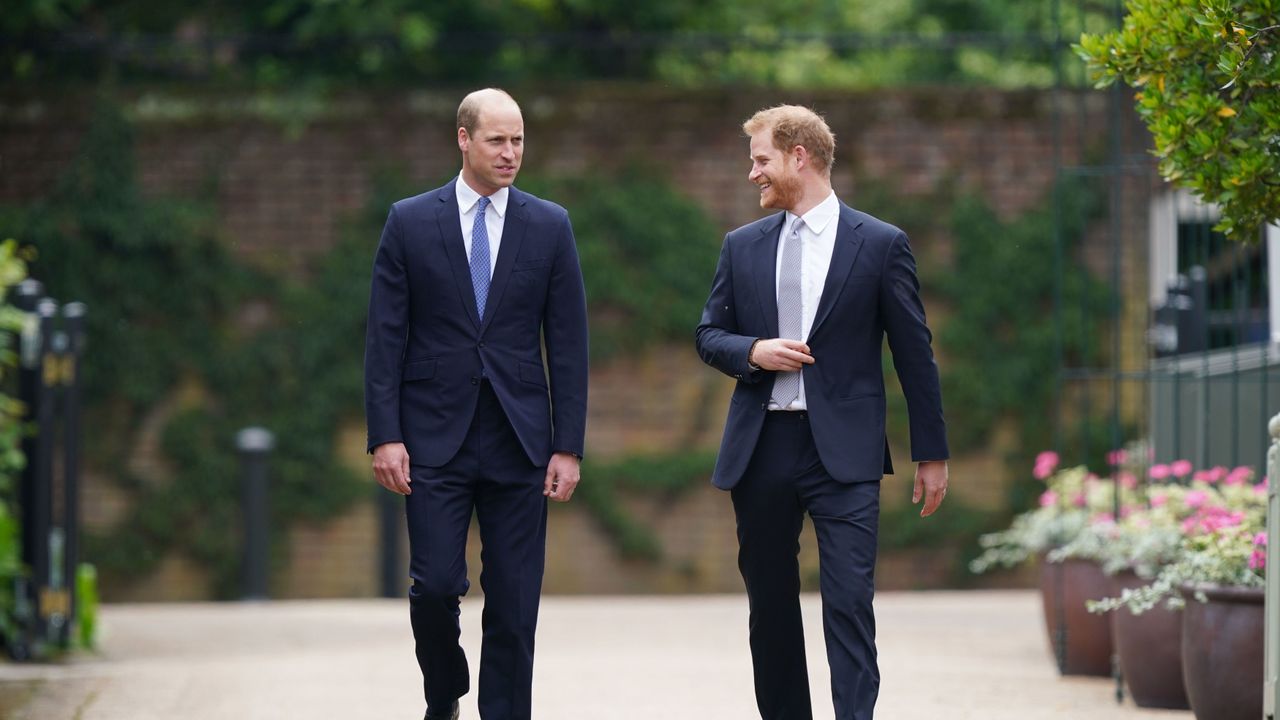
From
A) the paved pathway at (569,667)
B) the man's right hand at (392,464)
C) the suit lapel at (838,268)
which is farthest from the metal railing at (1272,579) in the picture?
the man's right hand at (392,464)

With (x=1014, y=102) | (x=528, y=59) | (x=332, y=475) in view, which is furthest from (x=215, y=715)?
(x=528, y=59)

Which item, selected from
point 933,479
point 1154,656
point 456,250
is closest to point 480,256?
point 456,250

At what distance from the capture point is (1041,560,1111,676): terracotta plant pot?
7090mm

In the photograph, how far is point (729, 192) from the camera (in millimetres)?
12602

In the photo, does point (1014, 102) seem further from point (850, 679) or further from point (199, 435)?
point (850, 679)

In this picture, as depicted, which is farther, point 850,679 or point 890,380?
point 890,380

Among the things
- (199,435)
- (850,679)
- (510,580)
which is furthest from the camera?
(199,435)

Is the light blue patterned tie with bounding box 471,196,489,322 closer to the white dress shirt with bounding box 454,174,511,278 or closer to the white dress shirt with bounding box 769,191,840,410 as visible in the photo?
the white dress shirt with bounding box 454,174,511,278

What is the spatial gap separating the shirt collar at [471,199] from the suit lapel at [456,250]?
2 cm

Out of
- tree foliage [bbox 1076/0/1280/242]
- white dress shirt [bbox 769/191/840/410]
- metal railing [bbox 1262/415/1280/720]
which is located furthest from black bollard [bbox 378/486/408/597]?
metal railing [bbox 1262/415/1280/720]

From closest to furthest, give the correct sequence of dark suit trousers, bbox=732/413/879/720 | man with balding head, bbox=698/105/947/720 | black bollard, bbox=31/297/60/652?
dark suit trousers, bbox=732/413/879/720, man with balding head, bbox=698/105/947/720, black bollard, bbox=31/297/60/652

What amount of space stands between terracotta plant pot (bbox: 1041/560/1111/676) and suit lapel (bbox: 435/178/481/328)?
3.32m

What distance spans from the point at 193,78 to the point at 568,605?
18.4ft

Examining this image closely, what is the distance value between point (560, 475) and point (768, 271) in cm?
78
